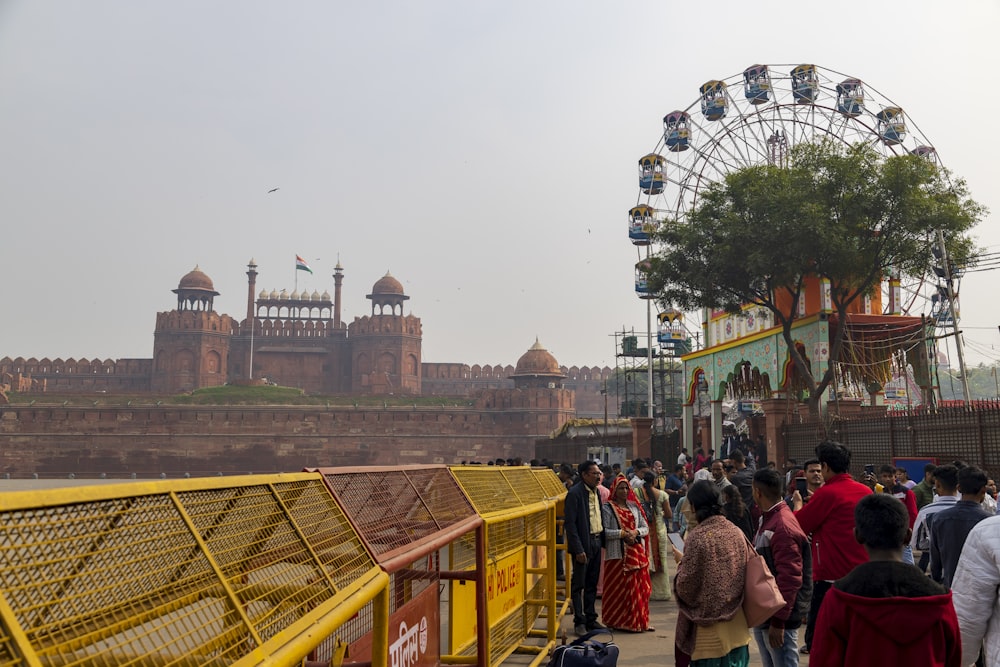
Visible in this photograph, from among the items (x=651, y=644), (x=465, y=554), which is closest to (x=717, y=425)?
(x=651, y=644)

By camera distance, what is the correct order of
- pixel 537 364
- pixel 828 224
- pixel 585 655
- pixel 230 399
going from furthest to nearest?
pixel 537 364
pixel 230 399
pixel 828 224
pixel 585 655

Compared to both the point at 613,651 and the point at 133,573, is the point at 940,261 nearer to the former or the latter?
the point at 613,651

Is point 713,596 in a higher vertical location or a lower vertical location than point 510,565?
higher

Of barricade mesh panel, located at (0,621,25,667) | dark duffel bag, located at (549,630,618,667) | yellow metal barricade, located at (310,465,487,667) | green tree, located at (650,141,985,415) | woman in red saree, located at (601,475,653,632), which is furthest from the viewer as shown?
green tree, located at (650,141,985,415)

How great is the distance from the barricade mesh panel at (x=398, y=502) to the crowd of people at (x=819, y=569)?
0.95 meters

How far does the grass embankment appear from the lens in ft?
125

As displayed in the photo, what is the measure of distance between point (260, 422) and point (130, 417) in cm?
564

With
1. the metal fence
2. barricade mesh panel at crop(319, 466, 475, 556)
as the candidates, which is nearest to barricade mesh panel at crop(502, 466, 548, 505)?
barricade mesh panel at crop(319, 466, 475, 556)

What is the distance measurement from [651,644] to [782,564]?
2.20m

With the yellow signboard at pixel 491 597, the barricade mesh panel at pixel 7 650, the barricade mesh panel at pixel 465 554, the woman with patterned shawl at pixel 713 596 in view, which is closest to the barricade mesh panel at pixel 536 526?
the yellow signboard at pixel 491 597

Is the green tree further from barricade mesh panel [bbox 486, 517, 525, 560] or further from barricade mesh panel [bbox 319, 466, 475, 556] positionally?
barricade mesh panel [bbox 319, 466, 475, 556]

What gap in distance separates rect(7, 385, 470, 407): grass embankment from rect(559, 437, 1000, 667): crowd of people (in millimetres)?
34351

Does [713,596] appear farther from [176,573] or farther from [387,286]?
[387,286]

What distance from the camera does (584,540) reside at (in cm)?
523
